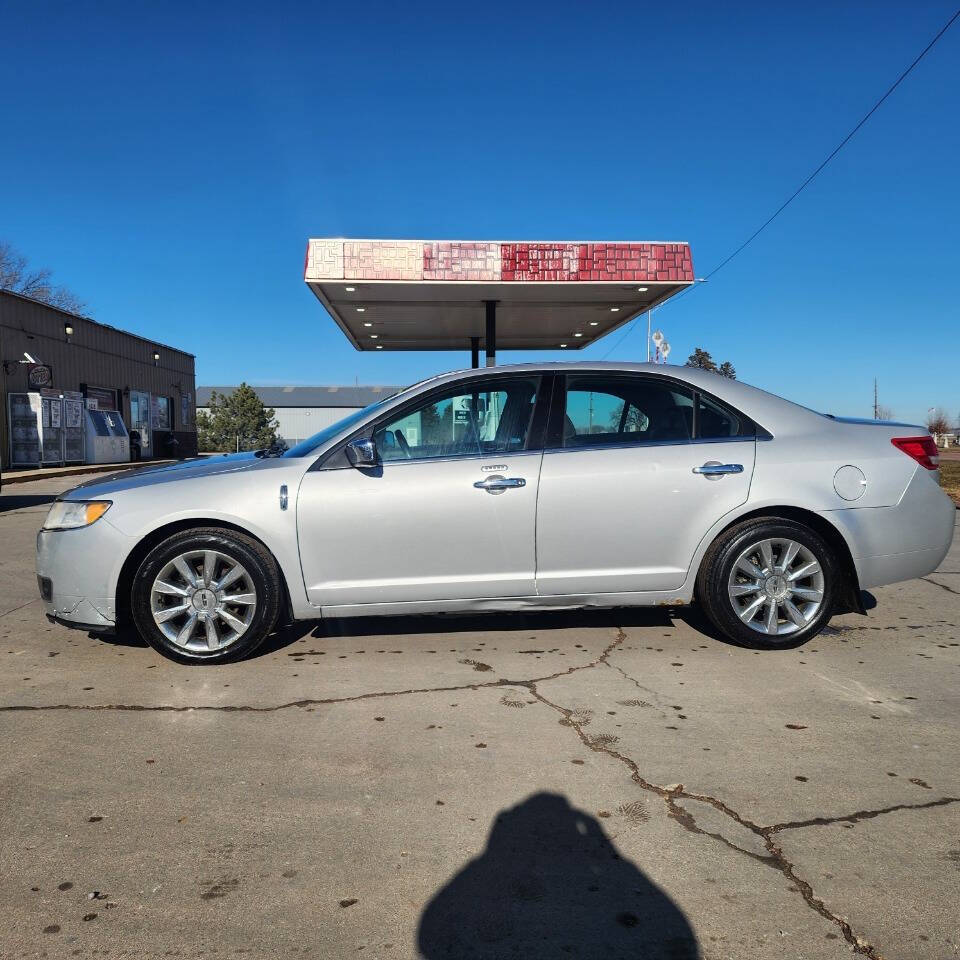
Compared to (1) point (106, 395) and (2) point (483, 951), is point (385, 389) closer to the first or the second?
(1) point (106, 395)

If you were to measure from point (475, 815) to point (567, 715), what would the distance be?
0.98m

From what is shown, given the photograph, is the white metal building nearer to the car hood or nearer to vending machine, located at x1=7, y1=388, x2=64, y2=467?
vending machine, located at x1=7, y1=388, x2=64, y2=467

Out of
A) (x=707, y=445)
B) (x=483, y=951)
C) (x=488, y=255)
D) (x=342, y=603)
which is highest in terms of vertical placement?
(x=488, y=255)

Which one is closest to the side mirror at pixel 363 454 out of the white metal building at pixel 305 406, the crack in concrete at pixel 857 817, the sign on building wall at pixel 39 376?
the crack in concrete at pixel 857 817

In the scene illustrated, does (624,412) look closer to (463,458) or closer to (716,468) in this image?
(716,468)

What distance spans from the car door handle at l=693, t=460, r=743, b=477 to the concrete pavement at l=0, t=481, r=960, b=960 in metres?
1.05

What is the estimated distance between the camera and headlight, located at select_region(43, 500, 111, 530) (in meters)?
4.11

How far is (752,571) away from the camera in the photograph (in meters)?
4.37

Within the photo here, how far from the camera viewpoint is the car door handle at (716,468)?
14.2ft

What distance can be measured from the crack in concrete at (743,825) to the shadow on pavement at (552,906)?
32 cm

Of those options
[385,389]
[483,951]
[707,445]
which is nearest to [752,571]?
[707,445]

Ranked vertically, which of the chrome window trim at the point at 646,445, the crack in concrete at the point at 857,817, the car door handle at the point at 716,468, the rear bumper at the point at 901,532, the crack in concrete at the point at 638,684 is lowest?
the crack in concrete at the point at 857,817

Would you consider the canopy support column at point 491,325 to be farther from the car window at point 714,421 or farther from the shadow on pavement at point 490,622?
the car window at point 714,421

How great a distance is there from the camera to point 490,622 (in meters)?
5.13
